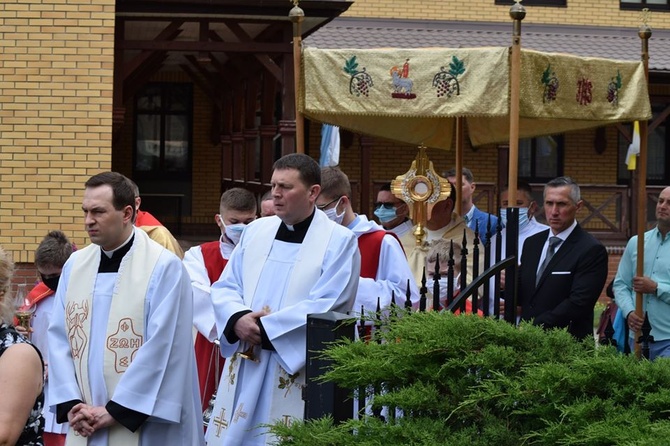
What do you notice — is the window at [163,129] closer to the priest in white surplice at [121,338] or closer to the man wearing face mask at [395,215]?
the man wearing face mask at [395,215]

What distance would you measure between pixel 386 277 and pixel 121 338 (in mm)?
1912

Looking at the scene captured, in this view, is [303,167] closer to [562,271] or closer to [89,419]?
[89,419]

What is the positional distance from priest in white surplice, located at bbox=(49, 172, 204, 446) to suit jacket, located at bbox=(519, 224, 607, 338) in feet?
8.16

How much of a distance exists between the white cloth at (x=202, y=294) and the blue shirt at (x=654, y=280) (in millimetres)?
2766

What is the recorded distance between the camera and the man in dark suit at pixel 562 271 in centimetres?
732

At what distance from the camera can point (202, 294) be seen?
7562 mm

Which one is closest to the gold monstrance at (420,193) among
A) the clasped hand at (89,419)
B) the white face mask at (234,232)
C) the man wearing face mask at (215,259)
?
the man wearing face mask at (215,259)

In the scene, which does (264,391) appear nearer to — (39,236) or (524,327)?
(524,327)

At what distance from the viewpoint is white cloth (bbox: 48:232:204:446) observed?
552 cm

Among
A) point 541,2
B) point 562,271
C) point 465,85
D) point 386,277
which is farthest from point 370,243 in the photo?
point 541,2

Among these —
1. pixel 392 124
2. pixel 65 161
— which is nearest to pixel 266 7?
pixel 65 161

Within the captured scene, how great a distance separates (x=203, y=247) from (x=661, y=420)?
4765 mm

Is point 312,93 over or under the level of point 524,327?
over

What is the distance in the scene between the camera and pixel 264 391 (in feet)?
19.6
